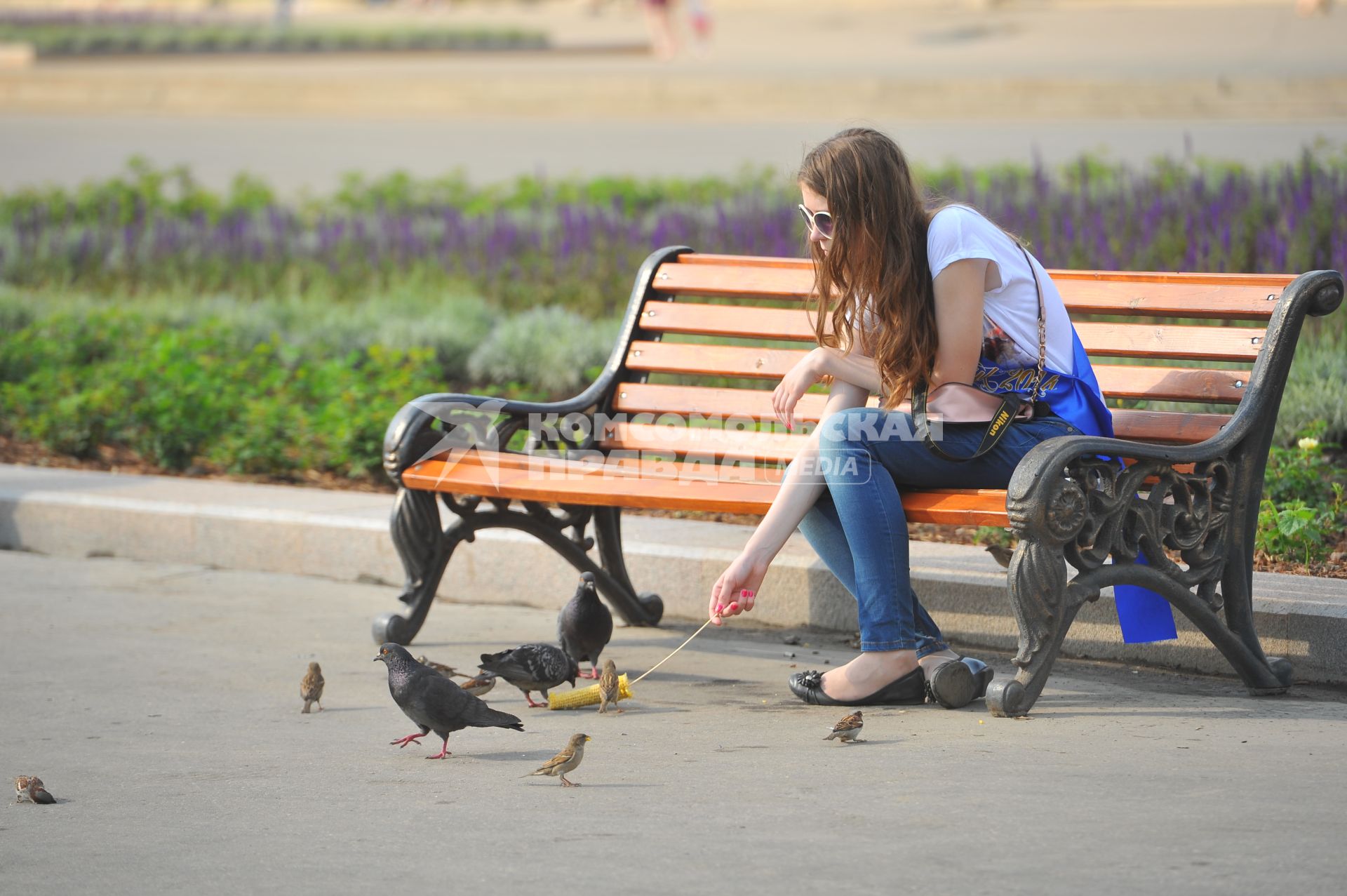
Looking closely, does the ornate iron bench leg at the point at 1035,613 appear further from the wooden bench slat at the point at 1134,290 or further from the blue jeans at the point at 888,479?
the wooden bench slat at the point at 1134,290

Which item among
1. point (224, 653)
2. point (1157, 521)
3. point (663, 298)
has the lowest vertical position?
point (224, 653)

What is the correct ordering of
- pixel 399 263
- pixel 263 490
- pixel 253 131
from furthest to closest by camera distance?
pixel 253 131
pixel 399 263
pixel 263 490

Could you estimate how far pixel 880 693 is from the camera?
4.23m

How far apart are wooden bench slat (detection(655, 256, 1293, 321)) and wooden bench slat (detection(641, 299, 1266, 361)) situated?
0.16 ft

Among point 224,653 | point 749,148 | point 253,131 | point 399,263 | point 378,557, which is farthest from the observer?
point 253,131

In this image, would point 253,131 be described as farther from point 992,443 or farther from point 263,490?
point 992,443

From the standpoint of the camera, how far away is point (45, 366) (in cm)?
818

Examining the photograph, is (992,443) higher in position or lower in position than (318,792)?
higher

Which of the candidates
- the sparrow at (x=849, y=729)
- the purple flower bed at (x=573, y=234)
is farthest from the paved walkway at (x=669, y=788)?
the purple flower bed at (x=573, y=234)

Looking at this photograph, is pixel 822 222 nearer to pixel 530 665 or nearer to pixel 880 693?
pixel 880 693

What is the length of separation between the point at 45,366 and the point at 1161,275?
5.68 metres

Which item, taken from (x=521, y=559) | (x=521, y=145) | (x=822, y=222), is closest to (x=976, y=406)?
(x=822, y=222)

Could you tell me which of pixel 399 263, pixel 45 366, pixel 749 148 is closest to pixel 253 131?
pixel 749 148

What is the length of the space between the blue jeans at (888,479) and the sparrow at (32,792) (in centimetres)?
194
